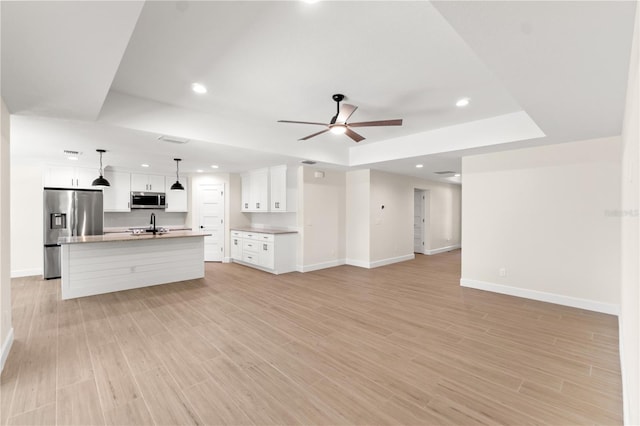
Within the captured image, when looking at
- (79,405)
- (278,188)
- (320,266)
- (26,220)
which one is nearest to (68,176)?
(26,220)

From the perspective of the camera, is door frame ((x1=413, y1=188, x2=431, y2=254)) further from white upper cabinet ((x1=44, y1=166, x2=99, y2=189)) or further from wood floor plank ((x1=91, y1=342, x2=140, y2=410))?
white upper cabinet ((x1=44, y1=166, x2=99, y2=189))

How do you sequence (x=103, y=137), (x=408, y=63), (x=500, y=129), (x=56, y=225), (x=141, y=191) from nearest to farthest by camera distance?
(x=408, y=63), (x=103, y=137), (x=500, y=129), (x=56, y=225), (x=141, y=191)

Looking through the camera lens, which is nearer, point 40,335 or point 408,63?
point 408,63

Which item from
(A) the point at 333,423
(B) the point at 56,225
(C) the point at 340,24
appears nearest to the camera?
(A) the point at 333,423

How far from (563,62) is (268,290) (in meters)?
4.65

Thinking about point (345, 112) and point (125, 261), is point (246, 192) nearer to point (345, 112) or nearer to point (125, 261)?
point (125, 261)

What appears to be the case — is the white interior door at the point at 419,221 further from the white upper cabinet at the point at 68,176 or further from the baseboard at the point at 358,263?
the white upper cabinet at the point at 68,176

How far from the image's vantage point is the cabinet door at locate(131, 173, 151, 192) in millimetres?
7062

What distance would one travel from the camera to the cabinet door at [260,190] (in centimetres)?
689

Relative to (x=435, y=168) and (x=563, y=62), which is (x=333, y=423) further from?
(x=435, y=168)

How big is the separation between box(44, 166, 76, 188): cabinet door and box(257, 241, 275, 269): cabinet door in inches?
170

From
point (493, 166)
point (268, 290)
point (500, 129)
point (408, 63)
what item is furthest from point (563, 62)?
point (268, 290)

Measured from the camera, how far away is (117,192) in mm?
6828

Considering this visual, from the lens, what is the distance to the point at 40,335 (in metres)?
3.13
